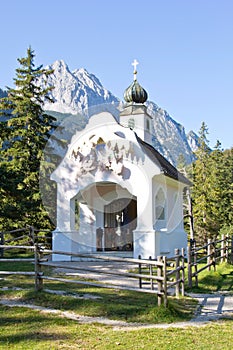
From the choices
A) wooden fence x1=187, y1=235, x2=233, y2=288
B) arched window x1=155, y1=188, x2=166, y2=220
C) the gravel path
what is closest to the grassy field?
the gravel path

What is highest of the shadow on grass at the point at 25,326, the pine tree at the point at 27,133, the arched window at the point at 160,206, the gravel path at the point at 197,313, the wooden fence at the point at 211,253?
the pine tree at the point at 27,133

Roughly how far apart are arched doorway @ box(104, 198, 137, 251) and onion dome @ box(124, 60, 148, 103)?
5.94m

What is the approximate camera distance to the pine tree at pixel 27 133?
80.4 feet

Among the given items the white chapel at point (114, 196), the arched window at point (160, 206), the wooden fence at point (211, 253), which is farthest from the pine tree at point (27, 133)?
the wooden fence at point (211, 253)

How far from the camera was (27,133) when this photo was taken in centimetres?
2553

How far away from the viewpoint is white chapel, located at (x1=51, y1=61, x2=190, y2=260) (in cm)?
1650

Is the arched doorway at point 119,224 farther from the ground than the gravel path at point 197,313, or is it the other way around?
the arched doorway at point 119,224

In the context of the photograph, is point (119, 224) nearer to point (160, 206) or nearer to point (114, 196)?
point (114, 196)

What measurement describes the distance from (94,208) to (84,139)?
4009 millimetres

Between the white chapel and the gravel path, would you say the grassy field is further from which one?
the white chapel

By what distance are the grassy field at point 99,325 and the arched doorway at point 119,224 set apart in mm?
10144

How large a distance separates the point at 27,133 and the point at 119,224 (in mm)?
8879

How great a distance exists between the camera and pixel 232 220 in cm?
4022

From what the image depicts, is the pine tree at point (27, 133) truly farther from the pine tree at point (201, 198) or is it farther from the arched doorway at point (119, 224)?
the pine tree at point (201, 198)
